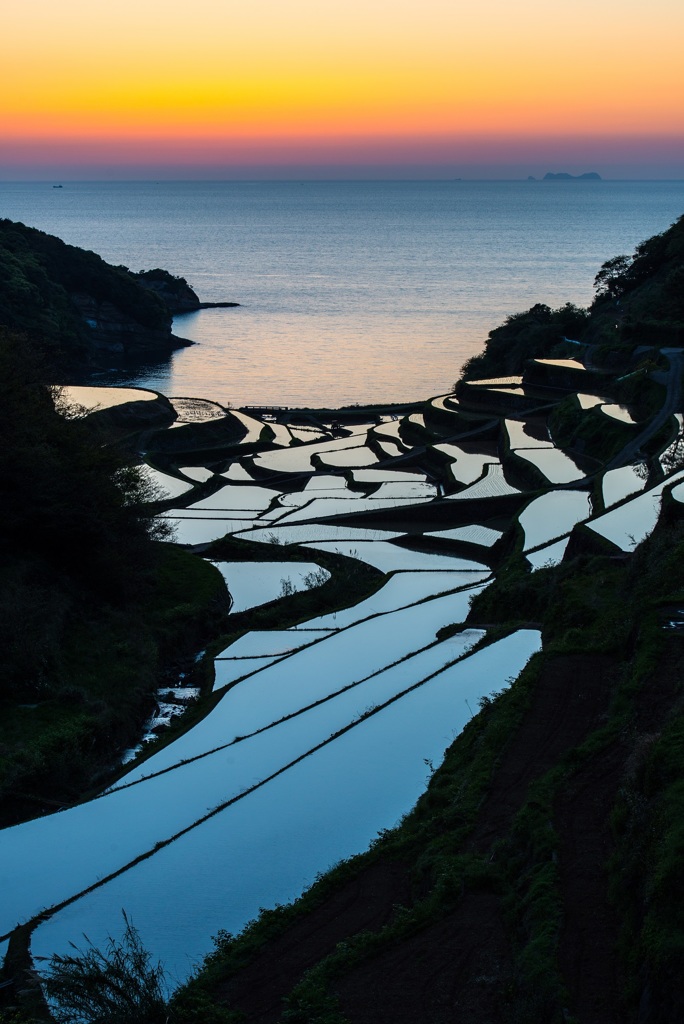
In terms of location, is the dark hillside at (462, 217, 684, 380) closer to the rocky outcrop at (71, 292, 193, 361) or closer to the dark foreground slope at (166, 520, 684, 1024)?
the rocky outcrop at (71, 292, 193, 361)

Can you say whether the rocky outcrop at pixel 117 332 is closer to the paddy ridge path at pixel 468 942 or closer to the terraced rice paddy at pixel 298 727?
the terraced rice paddy at pixel 298 727

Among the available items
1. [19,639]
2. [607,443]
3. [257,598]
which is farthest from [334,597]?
[607,443]

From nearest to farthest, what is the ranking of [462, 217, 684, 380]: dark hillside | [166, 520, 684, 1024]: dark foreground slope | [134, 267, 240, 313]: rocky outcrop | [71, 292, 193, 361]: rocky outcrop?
[166, 520, 684, 1024]: dark foreground slope, [462, 217, 684, 380]: dark hillside, [71, 292, 193, 361]: rocky outcrop, [134, 267, 240, 313]: rocky outcrop

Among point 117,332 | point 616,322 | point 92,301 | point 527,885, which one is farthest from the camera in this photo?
point 117,332

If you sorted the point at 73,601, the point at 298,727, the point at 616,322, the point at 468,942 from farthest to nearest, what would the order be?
the point at 616,322
the point at 73,601
the point at 298,727
the point at 468,942

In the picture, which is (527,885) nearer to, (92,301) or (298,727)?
(298,727)

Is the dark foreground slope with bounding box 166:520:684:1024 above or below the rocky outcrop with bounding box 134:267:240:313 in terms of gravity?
below

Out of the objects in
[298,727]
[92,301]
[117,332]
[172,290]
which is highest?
[172,290]

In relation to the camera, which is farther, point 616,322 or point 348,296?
point 348,296

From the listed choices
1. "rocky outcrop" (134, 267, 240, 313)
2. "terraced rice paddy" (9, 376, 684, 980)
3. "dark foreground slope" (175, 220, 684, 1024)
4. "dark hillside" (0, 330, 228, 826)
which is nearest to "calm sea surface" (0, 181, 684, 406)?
"rocky outcrop" (134, 267, 240, 313)

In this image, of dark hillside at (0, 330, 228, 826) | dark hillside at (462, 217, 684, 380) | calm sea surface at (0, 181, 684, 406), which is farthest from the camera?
calm sea surface at (0, 181, 684, 406)

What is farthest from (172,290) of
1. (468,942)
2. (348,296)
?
(468,942)
